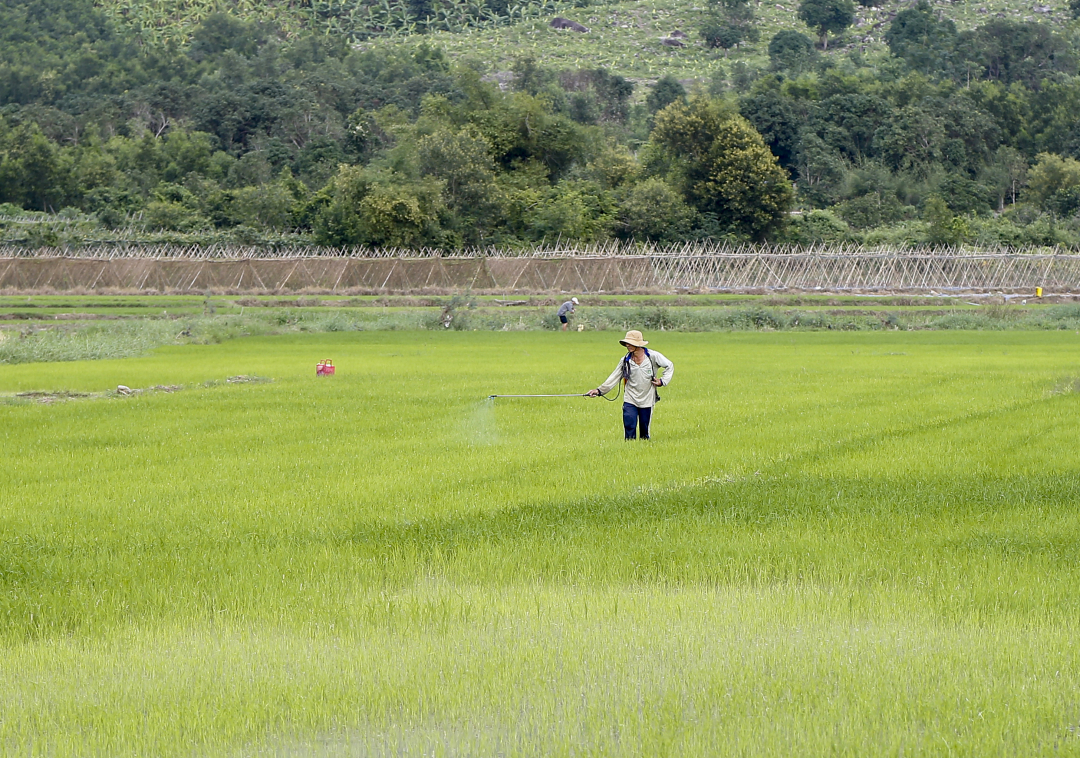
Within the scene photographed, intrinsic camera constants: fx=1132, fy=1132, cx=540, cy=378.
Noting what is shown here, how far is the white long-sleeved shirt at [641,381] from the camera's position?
12711 millimetres

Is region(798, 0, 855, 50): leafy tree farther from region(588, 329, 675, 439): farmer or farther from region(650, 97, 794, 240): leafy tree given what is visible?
region(588, 329, 675, 439): farmer

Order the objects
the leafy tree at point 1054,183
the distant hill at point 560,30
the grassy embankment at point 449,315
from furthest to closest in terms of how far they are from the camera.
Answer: the distant hill at point 560,30 → the leafy tree at point 1054,183 → the grassy embankment at point 449,315

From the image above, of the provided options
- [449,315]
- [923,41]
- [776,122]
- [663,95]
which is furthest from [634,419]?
[923,41]

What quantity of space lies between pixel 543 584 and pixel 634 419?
582cm

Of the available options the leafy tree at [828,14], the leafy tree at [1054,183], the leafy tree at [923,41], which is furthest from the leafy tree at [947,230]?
the leafy tree at [828,14]

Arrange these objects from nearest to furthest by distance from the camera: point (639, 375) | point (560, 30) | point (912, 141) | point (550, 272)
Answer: point (639, 375), point (550, 272), point (912, 141), point (560, 30)

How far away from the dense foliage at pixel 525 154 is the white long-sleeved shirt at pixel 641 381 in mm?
50524

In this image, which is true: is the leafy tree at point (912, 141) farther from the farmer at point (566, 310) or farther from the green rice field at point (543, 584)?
the green rice field at point (543, 584)

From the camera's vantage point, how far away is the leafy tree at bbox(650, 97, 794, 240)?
68.1 metres

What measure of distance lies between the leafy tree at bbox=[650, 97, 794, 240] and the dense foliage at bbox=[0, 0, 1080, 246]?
13 cm

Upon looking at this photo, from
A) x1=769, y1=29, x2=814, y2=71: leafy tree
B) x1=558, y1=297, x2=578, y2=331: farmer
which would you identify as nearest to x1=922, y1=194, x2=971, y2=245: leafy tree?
x1=558, y1=297, x2=578, y2=331: farmer

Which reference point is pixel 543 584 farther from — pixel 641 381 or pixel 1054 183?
pixel 1054 183

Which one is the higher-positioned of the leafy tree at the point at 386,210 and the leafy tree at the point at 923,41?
the leafy tree at the point at 386,210

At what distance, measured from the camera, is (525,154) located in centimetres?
7744
